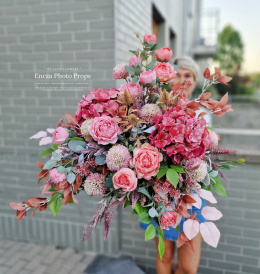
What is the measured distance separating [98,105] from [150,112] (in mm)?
252

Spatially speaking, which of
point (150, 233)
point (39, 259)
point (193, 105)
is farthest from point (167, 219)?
point (39, 259)

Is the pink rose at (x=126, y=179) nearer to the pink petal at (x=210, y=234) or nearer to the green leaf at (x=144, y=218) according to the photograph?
the green leaf at (x=144, y=218)

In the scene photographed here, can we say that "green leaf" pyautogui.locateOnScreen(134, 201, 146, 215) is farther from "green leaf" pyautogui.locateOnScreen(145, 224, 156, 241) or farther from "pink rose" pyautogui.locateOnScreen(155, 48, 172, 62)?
"pink rose" pyautogui.locateOnScreen(155, 48, 172, 62)

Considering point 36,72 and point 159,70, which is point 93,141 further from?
point 36,72

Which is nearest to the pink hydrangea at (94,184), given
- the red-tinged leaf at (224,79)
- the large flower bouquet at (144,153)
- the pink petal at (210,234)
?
the large flower bouquet at (144,153)

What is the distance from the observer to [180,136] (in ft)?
3.62

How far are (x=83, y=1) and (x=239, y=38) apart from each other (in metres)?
33.0

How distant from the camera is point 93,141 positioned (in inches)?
49.1

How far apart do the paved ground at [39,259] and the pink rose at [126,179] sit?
1832mm

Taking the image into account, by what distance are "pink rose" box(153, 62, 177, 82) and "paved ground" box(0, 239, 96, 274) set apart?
6.89 ft

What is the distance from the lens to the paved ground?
253 cm

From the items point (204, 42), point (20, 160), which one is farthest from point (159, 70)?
point (204, 42)

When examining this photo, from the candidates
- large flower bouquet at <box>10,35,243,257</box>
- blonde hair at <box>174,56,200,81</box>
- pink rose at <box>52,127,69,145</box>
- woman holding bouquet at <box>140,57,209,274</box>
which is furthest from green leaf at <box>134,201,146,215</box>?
blonde hair at <box>174,56,200,81</box>

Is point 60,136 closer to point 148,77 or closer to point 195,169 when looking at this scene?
point 148,77
